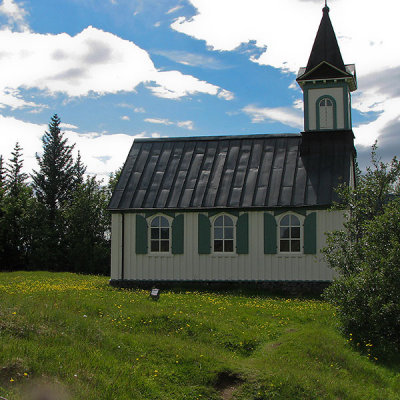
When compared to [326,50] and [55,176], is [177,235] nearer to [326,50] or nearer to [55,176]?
[326,50]

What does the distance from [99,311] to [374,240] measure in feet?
25.2

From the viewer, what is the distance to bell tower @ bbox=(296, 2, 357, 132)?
22719 millimetres

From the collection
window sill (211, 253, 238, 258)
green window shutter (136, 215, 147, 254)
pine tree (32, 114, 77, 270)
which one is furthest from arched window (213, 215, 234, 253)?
pine tree (32, 114, 77, 270)

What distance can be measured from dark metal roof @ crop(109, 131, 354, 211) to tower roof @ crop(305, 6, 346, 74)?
3.58 m

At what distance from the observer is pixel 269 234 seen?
20234 millimetres

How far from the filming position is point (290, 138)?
2344 centimetres

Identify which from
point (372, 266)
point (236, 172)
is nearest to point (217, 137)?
point (236, 172)

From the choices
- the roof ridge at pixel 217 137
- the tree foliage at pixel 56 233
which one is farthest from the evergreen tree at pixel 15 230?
the roof ridge at pixel 217 137

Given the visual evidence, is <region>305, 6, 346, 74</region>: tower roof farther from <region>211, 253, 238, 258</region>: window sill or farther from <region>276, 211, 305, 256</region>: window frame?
<region>211, 253, 238, 258</region>: window sill

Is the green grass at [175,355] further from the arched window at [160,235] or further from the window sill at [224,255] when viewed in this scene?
the arched window at [160,235]

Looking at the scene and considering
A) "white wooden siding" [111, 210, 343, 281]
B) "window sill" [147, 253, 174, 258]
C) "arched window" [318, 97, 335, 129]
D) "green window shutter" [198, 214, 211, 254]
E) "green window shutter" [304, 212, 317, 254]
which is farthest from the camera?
"arched window" [318, 97, 335, 129]

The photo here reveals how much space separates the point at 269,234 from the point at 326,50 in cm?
1005

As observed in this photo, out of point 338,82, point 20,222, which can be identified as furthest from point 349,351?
point 20,222

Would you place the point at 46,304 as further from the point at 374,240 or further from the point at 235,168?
the point at 235,168
